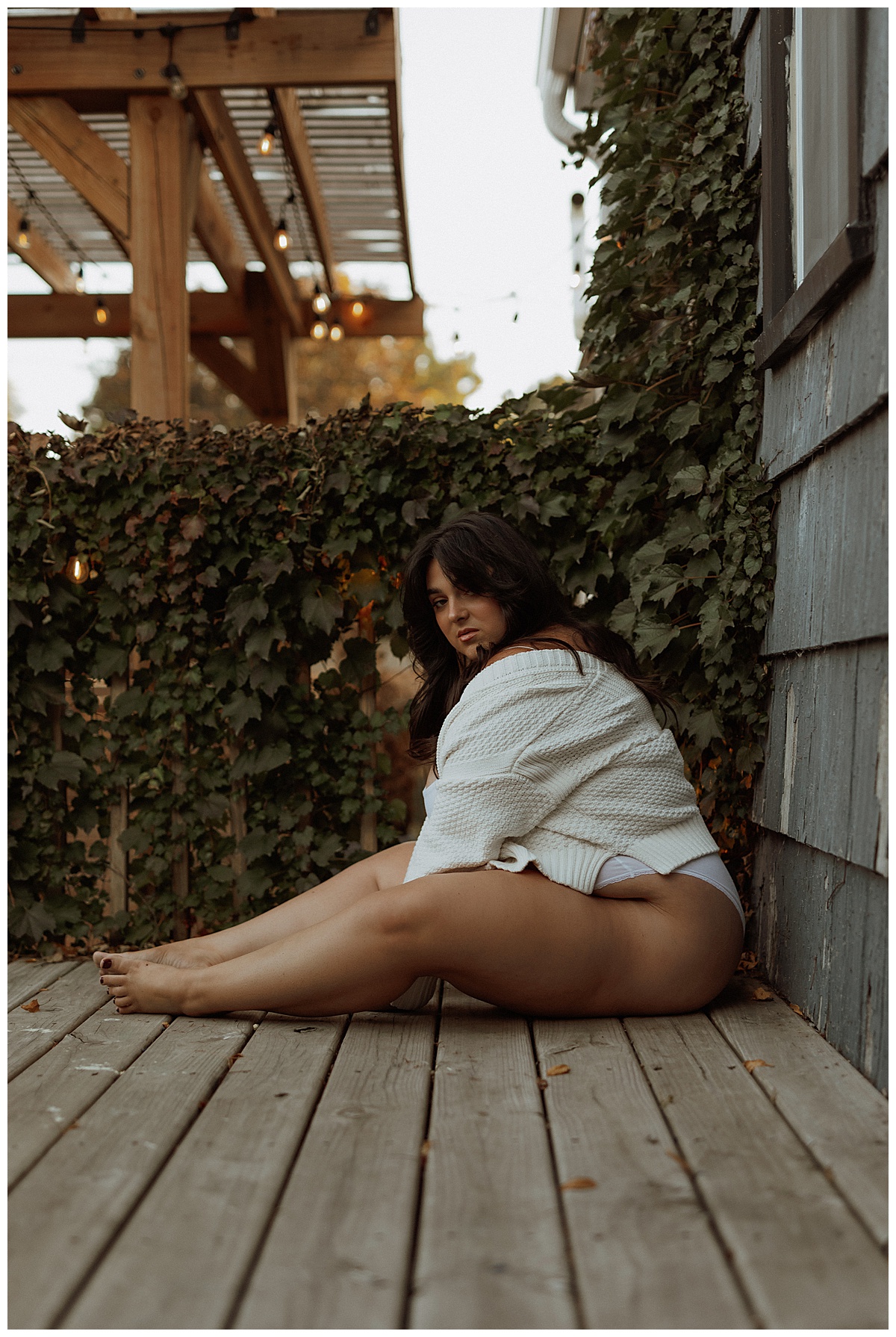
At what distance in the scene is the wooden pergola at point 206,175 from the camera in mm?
4234

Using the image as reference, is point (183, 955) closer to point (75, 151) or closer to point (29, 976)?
point (29, 976)

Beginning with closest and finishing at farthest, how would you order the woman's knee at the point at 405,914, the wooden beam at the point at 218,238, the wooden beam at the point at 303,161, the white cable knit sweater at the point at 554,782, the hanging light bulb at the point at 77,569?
the woman's knee at the point at 405,914
the white cable knit sweater at the point at 554,782
the hanging light bulb at the point at 77,569
the wooden beam at the point at 303,161
the wooden beam at the point at 218,238

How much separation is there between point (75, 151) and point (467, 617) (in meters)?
3.81

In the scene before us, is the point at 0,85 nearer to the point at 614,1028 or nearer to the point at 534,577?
the point at 534,577

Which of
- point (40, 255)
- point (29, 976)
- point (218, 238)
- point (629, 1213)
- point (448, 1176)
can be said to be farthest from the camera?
point (40, 255)

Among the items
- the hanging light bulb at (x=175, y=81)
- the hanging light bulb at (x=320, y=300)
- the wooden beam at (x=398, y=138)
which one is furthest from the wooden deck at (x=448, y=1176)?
the hanging light bulb at (x=320, y=300)

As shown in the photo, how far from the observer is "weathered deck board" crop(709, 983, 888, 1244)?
46.9 inches

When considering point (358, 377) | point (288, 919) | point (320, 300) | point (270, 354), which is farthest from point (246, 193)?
point (358, 377)

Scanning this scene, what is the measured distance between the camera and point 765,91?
210 centimetres

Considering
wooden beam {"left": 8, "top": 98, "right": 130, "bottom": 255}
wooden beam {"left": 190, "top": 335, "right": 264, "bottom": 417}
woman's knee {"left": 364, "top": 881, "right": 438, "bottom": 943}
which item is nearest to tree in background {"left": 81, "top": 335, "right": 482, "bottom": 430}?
wooden beam {"left": 190, "top": 335, "right": 264, "bottom": 417}

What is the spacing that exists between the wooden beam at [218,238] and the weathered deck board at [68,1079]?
4.74 meters

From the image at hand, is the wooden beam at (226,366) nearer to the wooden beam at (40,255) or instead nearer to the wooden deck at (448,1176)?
the wooden beam at (40,255)

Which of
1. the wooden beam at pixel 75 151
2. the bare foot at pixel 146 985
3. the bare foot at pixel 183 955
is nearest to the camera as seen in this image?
the bare foot at pixel 146 985

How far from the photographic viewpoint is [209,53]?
14.0 feet
